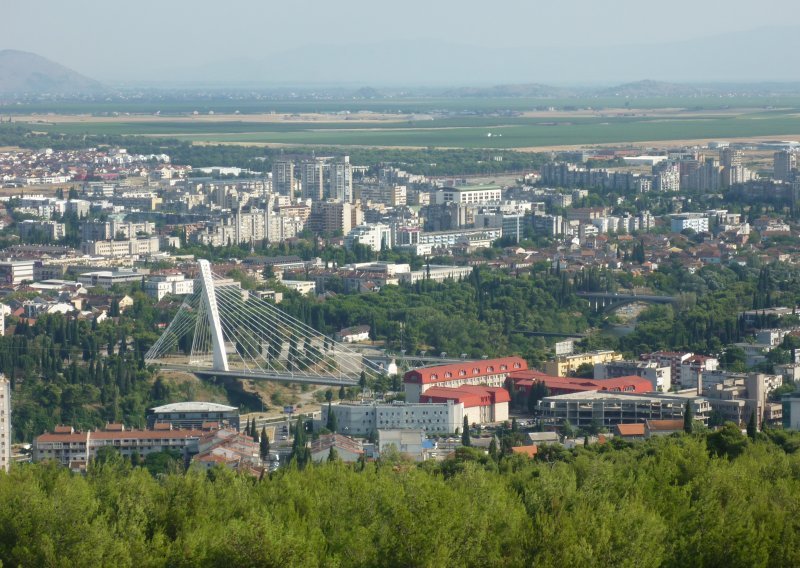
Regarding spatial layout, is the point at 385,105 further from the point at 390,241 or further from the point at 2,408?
the point at 2,408

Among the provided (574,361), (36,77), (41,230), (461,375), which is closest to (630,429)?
(461,375)

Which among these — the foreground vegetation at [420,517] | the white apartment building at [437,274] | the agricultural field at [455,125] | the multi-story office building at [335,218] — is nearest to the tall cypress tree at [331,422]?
the foreground vegetation at [420,517]

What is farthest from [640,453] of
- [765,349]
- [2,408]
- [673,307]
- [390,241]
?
[390,241]

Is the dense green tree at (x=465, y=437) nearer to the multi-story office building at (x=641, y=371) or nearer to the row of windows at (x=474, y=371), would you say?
the row of windows at (x=474, y=371)

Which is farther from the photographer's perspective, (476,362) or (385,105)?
(385,105)

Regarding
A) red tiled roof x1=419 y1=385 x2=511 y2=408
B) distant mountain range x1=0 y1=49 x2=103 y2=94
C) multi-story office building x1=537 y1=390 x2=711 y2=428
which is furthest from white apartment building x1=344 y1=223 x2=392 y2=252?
distant mountain range x1=0 y1=49 x2=103 y2=94

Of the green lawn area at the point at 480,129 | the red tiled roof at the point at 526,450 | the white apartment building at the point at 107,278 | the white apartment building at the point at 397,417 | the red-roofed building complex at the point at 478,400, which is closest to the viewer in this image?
the red tiled roof at the point at 526,450

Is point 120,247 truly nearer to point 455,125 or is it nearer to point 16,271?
point 16,271
